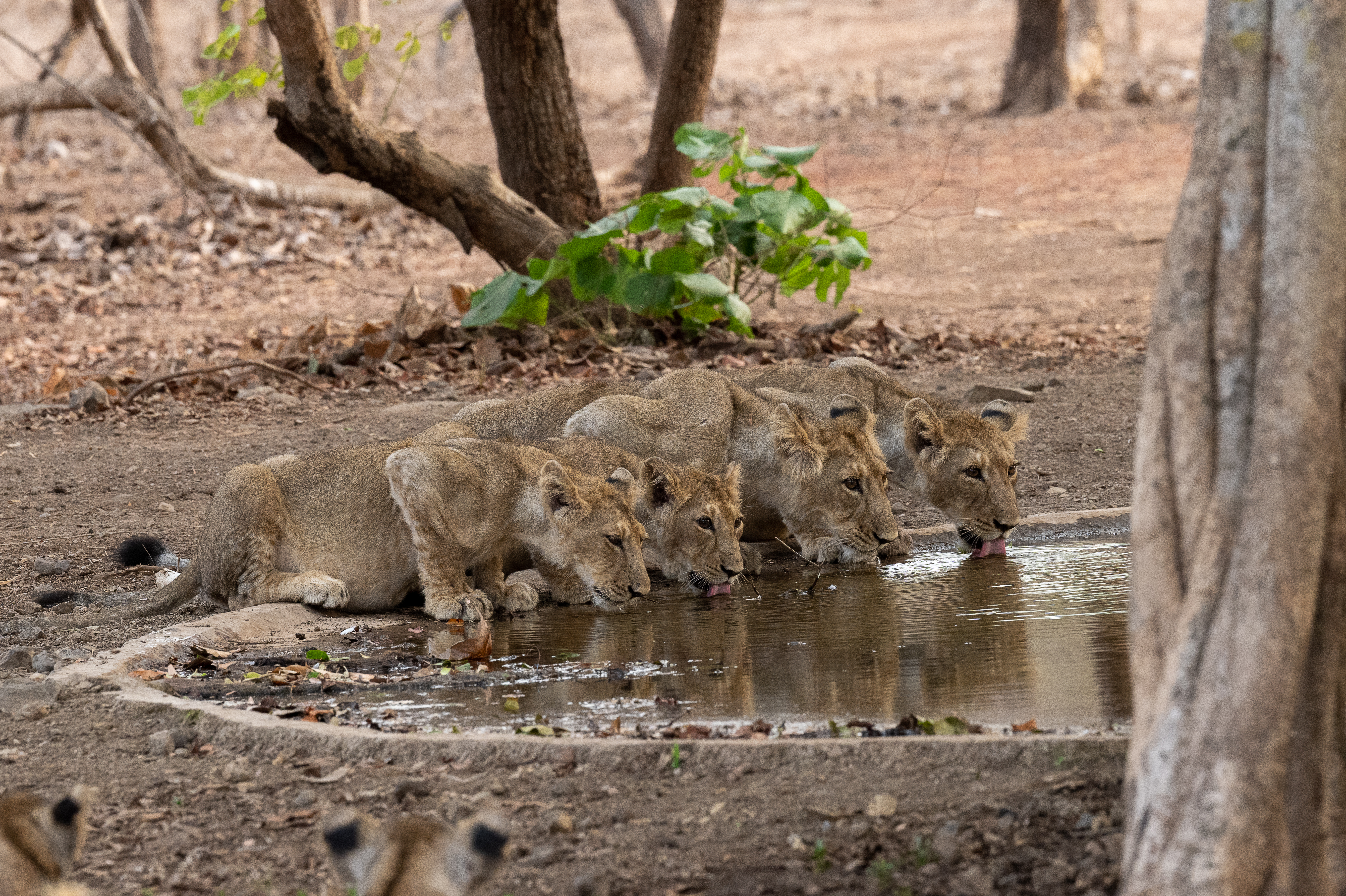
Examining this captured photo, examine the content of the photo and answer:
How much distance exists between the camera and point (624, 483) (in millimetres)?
6691

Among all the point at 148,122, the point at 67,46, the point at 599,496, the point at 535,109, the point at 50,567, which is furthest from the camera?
the point at 67,46

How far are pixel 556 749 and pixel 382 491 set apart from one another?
2908 mm

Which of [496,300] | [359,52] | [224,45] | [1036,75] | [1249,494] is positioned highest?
[359,52]


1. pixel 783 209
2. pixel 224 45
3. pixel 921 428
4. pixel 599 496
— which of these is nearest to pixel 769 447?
pixel 921 428

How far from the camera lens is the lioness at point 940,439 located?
7.35 metres

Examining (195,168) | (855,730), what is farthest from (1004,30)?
(855,730)

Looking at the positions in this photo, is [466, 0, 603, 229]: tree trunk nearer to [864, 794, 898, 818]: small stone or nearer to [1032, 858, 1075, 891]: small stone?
[864, 794, 898, 818]: small stone

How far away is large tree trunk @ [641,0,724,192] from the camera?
12742mm

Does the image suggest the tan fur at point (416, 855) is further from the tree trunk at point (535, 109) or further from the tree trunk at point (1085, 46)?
the tree trunk at point (1085, 46)

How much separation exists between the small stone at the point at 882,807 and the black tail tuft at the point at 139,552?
15.2ft

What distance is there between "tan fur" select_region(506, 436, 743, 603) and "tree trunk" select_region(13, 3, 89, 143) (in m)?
12.0

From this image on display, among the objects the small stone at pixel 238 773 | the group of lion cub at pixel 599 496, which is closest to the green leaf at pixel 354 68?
the group of lion cub at pixel 599 496

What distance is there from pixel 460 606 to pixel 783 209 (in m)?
5.13

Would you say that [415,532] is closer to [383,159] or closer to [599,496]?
[599,496]
